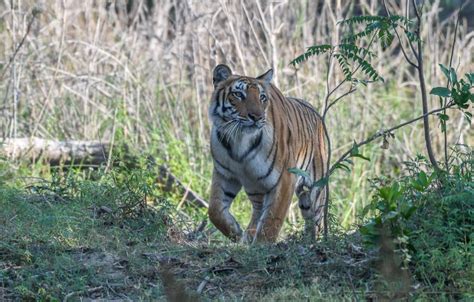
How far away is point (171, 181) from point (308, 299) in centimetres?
458

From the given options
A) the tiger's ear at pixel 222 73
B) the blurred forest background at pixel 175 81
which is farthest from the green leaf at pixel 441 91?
the blurred forest background at pixel 175 81

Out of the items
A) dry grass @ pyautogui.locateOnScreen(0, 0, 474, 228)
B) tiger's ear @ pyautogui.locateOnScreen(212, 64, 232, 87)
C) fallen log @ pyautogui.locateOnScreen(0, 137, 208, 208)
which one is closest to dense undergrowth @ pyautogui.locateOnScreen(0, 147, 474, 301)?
tiger's ear @ pyautogui.locateOnScreen(212, 64, 232, 87)

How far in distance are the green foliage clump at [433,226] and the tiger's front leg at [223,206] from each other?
162 centimetres

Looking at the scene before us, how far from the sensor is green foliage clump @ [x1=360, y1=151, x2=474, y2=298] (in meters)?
4.13

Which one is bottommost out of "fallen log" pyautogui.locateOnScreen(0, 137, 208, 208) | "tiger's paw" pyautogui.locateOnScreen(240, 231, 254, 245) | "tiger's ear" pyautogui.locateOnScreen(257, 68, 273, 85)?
"tiger's paw" pyautogui.locateOnScreen(240, 231, 254, 245)

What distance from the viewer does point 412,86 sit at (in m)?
11.0

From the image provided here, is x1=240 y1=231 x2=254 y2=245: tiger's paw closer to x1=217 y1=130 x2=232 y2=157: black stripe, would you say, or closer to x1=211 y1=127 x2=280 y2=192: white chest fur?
x1=211 y1=127 x2=280 y2=192: white chest fur

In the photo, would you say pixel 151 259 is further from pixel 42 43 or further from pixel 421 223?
pixel 42 43

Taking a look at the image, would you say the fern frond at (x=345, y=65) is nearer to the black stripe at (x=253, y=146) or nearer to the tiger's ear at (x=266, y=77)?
the black stripe at (x=253, y=146)

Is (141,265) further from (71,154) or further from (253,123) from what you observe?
(71,154)

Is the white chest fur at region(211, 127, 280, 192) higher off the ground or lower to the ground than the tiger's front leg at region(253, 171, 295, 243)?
higher

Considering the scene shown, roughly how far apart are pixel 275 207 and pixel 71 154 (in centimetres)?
276

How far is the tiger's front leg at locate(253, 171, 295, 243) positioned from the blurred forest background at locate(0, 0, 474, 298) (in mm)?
2285

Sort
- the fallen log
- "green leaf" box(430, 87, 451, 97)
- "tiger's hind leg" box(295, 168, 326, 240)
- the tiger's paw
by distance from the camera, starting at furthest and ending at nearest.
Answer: the fallen log → "tiger's hind leg" box(295, 168, 326, 240) → the tiger's paw → "green leaf" box(430, 87, 451, 97)
